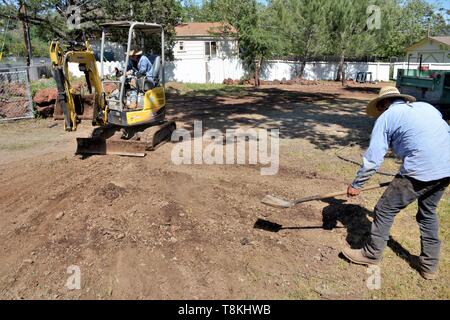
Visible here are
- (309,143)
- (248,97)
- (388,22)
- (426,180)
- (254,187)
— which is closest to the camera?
(426,180)

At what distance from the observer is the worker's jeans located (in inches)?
147

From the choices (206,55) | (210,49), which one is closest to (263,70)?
(206,55)

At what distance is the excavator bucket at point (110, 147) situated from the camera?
766 centimetres

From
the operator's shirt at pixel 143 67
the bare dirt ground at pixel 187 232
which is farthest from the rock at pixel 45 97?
the operator's shirt at pixel 143 67

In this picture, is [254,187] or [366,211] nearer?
[366,211]

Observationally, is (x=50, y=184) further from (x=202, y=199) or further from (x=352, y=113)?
(x=352, y=113)

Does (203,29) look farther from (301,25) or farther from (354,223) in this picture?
(354,223)

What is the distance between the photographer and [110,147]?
775 centimetres

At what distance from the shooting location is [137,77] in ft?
25.4

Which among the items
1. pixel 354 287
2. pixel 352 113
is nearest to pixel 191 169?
pixel 354 287

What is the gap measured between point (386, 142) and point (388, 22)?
24.8 m

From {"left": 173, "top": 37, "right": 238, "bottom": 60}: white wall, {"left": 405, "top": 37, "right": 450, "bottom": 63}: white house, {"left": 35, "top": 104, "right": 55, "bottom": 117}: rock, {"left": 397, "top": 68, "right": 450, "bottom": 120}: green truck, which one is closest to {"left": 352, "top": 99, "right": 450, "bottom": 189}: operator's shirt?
{"left": 397, "top": 68, "right": 450, "bottom": 120}: green truck

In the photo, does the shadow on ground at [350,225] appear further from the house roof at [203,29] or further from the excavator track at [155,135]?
the house roof at [203,29]

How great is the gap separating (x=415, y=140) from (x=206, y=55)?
2766 centimetres
